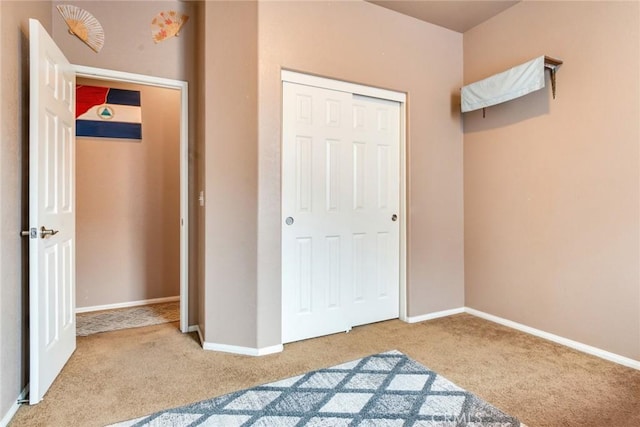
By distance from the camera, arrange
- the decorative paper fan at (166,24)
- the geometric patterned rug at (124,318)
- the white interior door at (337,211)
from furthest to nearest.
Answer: the geometric patterned rug at (124,318), the decorative paper fan at (166,24), the white interior door at (337,211)

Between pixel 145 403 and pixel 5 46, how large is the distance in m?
1.94

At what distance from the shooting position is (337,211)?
9.30 ft

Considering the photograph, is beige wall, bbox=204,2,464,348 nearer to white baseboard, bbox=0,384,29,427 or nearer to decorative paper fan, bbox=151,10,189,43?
decorative paper fan, bbox=151,10,189,43

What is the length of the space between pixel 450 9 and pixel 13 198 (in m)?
3.43

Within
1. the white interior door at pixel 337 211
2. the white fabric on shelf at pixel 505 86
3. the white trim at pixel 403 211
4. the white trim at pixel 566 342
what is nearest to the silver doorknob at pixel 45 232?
the white interior door at pixel 337 211

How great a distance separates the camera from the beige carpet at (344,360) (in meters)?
1.76

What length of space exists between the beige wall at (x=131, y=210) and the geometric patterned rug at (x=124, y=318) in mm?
202

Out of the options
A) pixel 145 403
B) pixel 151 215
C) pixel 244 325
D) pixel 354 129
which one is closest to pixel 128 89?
pixel 151 215

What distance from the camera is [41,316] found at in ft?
6.09

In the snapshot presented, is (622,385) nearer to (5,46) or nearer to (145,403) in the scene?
(145,403)

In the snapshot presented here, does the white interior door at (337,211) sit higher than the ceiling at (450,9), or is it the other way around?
the ceiling at (450,9)

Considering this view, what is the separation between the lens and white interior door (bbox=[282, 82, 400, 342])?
264cm

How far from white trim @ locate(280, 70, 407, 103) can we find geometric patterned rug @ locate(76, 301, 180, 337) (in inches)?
94.2

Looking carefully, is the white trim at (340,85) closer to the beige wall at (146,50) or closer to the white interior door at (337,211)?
the white interior door at (337,211)
